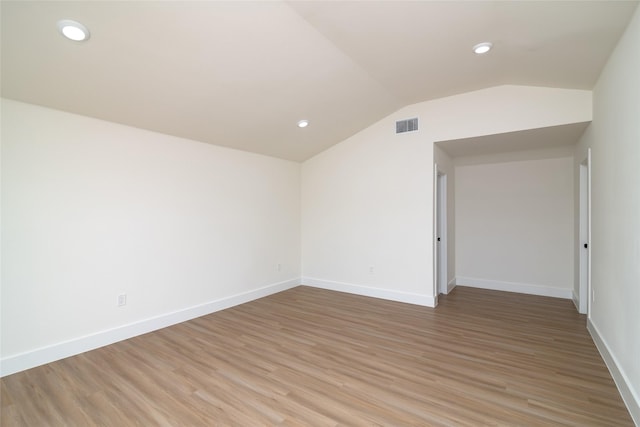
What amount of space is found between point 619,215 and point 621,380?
4.05ft

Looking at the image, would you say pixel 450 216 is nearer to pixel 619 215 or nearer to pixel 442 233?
pixel 442 233

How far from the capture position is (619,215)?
7.59 ft

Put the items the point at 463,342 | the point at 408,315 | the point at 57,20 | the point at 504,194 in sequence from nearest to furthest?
the point at 57,20 → the point at 463,342 → the point at 408,315 → the point at 504,194

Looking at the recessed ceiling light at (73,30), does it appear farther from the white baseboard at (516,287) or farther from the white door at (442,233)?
the white baseboard at (516,287)

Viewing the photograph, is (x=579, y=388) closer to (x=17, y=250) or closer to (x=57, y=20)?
(x=57, y=20)

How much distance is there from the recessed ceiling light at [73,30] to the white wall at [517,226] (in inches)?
223

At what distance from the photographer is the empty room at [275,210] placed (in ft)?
6.99

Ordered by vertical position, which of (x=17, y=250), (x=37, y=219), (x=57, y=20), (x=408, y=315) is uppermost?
(x=57, y=20)

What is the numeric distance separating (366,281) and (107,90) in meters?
4.18

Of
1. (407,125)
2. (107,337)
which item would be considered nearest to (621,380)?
(407,125)

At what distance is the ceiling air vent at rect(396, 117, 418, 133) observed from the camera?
4426mm

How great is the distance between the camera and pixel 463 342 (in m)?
3.16

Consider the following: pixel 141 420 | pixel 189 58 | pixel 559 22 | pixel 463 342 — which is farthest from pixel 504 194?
pixel 141 420

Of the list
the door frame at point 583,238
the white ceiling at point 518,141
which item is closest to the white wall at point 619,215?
the white ceiling at point 518,141
